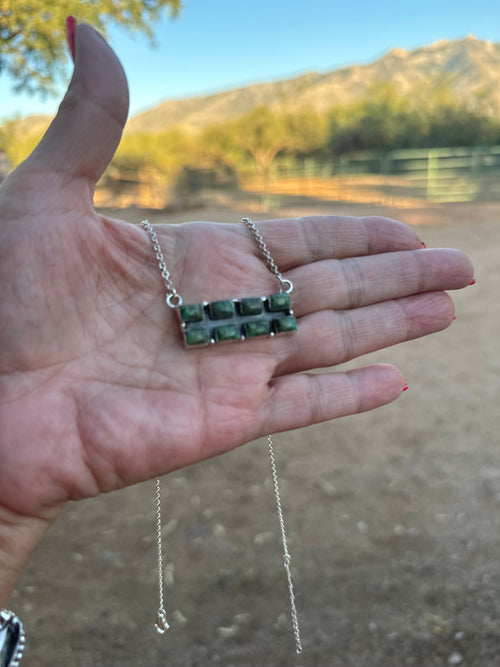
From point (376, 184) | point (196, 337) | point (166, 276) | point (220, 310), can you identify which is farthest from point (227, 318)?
point (376, 184)

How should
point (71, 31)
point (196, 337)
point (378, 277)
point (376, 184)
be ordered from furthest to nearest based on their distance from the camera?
point (376, 184), point (378, 277), point (196, 337), point (71, 31)

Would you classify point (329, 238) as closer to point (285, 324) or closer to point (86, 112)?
point (285, 324)

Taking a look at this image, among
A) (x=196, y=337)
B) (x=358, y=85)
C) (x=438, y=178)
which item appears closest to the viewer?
(x=196, y=337)

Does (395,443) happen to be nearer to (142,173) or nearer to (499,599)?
(499,599)

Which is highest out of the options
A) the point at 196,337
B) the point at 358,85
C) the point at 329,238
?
the point at 329,238

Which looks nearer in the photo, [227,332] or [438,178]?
[227,332]

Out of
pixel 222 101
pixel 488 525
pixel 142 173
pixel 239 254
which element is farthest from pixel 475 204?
pixel 222 101

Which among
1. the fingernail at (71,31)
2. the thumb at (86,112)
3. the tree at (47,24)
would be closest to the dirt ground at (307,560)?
the thumb at (86,112)

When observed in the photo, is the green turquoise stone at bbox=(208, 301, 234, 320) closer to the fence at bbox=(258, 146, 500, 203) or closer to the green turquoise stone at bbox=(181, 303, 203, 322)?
the green turquoise stone at bbox=(181, 303, 203, 322)
